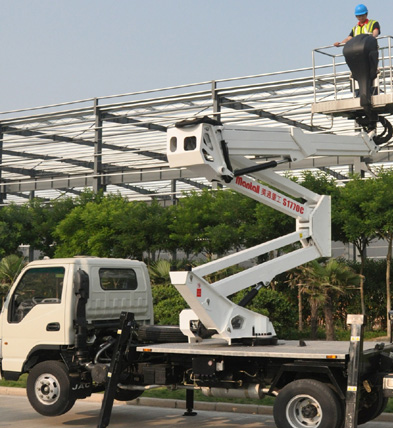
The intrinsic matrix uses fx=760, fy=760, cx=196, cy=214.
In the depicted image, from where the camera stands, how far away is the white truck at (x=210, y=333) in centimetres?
911

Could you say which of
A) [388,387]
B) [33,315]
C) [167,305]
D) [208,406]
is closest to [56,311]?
[33,315]

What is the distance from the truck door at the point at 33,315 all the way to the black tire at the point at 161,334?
1.15 metres

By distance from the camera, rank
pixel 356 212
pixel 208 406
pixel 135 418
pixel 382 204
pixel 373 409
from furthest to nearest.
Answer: pixel 356 212 → pixel 382 204 → pixel 208 406 → pixel 135 418 → pixel 373 409

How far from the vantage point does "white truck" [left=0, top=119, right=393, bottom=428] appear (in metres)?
9.11

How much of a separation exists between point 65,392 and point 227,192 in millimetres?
14110

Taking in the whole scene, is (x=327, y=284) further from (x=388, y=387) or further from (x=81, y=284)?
(x=388, y=387)

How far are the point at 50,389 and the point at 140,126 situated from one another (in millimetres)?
21722

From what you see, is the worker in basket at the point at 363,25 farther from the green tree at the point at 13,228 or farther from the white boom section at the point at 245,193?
the green tree at the point at 13,228

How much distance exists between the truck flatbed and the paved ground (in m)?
1.40

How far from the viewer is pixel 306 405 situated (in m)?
9.11

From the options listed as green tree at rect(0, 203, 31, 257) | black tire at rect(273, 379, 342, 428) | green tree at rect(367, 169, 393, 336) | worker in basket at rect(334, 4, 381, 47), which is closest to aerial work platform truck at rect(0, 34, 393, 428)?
black tire at rect(273, 379, 342, 428)

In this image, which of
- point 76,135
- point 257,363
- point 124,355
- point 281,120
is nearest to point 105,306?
point 124,355

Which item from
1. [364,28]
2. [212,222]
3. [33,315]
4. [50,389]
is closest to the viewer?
[50,389]

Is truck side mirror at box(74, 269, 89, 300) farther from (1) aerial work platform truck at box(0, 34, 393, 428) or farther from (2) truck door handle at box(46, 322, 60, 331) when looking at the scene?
(2) truck door handle at box(46, 322, 60, 331)
